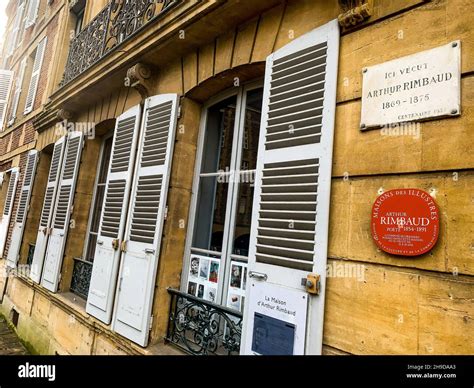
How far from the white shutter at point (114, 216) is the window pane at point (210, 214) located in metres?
0.99

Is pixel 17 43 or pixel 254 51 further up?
pixel 17 43

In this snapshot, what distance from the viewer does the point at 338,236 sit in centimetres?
201

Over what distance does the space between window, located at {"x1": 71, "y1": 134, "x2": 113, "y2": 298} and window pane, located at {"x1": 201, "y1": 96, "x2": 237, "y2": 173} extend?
2633 millimetres

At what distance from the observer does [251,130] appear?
3.18 metres

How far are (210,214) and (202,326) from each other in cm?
110

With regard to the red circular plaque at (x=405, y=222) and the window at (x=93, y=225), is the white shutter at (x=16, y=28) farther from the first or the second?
the red circular plaque at (x=405, y=222)

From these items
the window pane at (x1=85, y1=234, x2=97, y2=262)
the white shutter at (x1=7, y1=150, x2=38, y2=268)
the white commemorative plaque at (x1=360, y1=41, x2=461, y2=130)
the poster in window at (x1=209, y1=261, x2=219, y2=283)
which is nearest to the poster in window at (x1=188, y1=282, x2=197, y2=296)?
the poster in window at (x1=209, y1=261, x2=219, y2=283)

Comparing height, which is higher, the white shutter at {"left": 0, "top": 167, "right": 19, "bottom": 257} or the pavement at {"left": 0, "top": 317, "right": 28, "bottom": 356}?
the white shutter at {"left": 0, "top": 167, "right": 19, "bottom": 257}

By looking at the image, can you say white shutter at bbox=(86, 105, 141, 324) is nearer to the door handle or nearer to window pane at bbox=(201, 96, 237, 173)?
window pane at bbox=(201, 96, 237, 173)

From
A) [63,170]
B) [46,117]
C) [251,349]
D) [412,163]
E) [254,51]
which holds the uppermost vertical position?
[46,117]

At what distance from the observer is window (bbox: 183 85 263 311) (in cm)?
295
